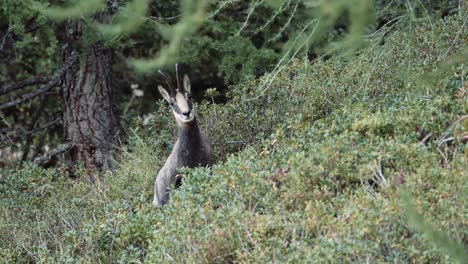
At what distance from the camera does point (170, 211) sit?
25.1 feet

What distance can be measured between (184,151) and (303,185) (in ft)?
8.12

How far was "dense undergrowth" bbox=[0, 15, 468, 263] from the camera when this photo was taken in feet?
20.2

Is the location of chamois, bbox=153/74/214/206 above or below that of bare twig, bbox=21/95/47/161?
above

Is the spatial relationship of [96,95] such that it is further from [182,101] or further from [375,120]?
[375,120]

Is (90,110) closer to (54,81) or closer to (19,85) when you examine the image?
(54,81)

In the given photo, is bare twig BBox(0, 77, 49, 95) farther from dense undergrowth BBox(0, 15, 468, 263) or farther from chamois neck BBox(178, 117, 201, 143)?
chamois neck BBox(178, 117, 201, 143)

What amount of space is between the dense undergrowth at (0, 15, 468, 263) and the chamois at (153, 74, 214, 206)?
0.85 feet

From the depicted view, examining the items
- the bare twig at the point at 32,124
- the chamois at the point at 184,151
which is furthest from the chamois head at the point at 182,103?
the bare twig at the point at 32,124

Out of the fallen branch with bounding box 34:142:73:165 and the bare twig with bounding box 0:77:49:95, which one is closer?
the fallen branch with bounding box 34:142:73:165

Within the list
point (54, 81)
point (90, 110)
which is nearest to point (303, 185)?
point (90, 110)

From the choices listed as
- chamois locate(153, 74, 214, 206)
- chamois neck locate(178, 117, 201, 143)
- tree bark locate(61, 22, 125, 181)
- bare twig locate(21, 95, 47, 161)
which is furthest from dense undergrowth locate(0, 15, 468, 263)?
bare twig locate(21, 95, 47, 161)

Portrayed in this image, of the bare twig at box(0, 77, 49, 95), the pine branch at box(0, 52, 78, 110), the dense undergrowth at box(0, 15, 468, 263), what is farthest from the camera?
the bare twig at box(0, 77, 49, 95)

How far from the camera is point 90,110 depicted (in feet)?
41.2

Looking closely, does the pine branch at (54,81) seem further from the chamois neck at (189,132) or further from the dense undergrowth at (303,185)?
the chamois neck at (189,132)
